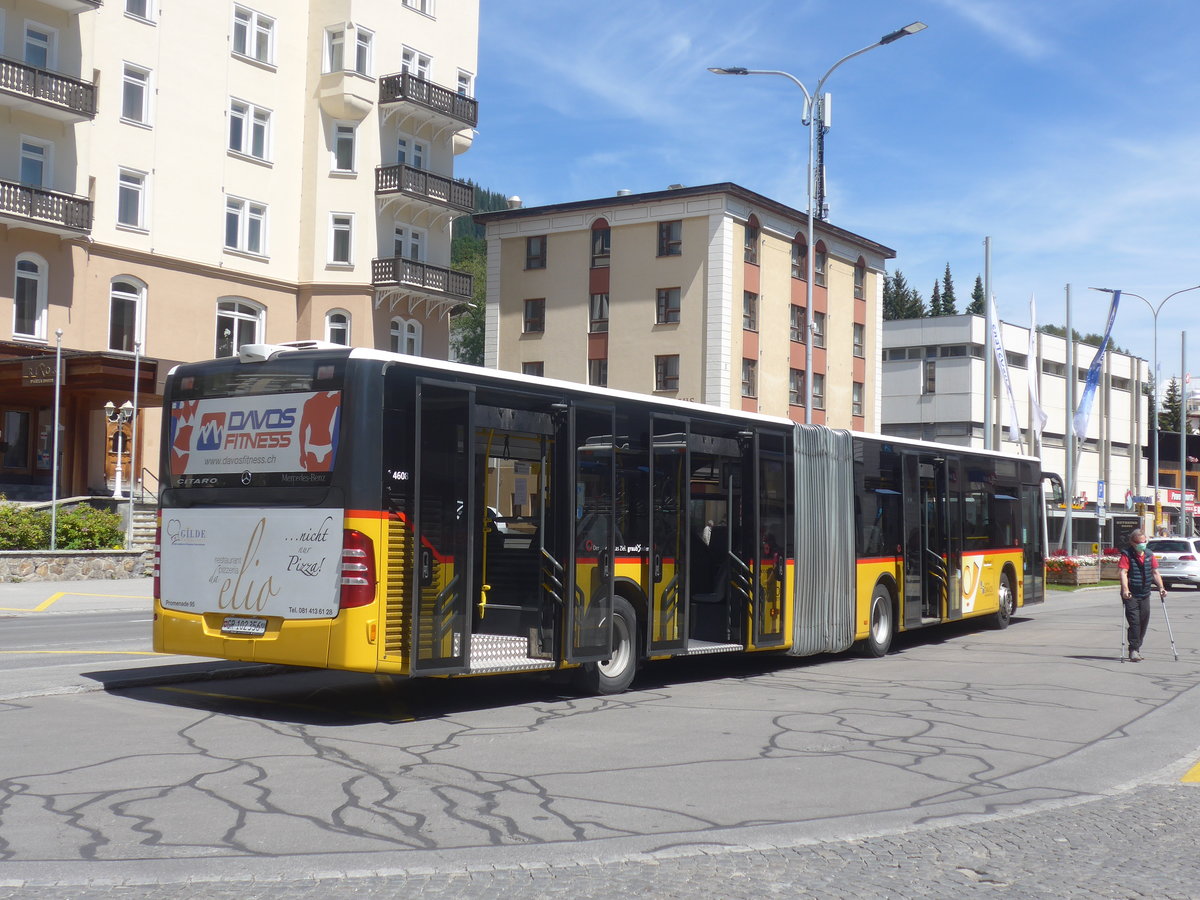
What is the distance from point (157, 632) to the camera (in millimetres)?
11656

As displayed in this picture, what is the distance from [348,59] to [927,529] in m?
30.5

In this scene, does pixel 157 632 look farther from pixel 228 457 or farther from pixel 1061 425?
pixel 1061 425

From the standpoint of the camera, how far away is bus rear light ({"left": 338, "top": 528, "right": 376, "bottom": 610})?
10.3 meters

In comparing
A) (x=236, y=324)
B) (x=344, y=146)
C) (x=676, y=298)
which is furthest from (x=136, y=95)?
(x=676, y=298)

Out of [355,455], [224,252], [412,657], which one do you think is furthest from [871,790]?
[224,252]

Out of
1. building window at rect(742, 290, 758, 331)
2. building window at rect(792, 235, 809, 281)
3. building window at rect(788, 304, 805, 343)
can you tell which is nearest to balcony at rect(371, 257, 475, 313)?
building window at rect(742, 290, 758, 331)

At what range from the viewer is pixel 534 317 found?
56156 mm

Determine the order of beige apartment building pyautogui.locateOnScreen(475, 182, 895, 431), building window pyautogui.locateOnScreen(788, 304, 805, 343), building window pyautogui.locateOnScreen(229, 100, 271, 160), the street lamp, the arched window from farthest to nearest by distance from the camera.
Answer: building window pyautogui.locateOnScreen(788, 304, 805, 343) → beige apartment building pyautogui.locateOnScreen(475, 182, 895, 431) → building window pyautogui.locateOnScreen(229, 100, 271, 160) → the arched window → the street lamp

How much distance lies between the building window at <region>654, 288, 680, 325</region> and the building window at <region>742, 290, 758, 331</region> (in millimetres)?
2733

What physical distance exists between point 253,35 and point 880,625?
32.2 m

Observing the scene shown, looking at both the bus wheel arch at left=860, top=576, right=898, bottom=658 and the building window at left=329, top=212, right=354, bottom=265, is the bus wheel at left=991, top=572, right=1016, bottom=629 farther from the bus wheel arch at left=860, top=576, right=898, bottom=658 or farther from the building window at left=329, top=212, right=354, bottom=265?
the building window at left=329, top=212, right=354, bottom=265

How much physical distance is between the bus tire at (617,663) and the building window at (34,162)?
28860 millimetres

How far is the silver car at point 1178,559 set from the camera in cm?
4078

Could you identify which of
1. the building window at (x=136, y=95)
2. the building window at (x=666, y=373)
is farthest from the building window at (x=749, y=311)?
the building window at (x=136, y=95)
